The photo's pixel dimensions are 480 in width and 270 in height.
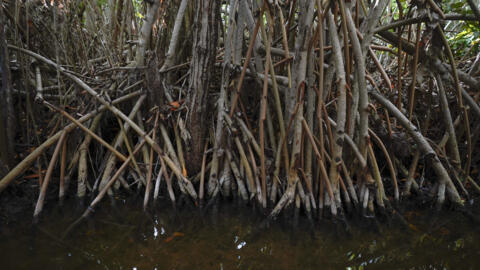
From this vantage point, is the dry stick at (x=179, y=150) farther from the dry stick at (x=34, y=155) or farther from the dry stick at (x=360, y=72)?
the dry stick at (x=360, y=72)

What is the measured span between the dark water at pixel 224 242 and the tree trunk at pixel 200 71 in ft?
1.63

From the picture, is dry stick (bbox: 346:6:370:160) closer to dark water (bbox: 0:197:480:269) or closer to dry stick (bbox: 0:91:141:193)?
dark water (bbox: 0:197:480:269)

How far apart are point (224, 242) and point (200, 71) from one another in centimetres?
111

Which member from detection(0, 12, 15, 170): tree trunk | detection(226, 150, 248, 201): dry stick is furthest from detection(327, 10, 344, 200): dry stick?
detection(0, 12, 15, 170): tree trunk

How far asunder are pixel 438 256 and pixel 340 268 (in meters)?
0.53

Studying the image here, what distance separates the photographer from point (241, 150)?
7.59 ft

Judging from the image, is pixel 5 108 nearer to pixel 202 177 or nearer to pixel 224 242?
pixel 202 177

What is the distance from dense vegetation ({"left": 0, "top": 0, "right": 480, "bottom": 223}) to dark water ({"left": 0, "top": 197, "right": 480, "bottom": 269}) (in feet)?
0.50

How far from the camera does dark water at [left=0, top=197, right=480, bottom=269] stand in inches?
62.9

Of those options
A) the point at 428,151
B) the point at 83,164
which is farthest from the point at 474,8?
the point at 83,164

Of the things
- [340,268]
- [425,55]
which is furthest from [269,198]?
[425,55]

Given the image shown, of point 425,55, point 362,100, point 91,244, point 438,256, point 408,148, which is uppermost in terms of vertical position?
point 425,55

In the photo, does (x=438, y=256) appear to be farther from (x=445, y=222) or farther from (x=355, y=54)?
(x=355, y=54)

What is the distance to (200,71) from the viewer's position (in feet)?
A: 7.29
